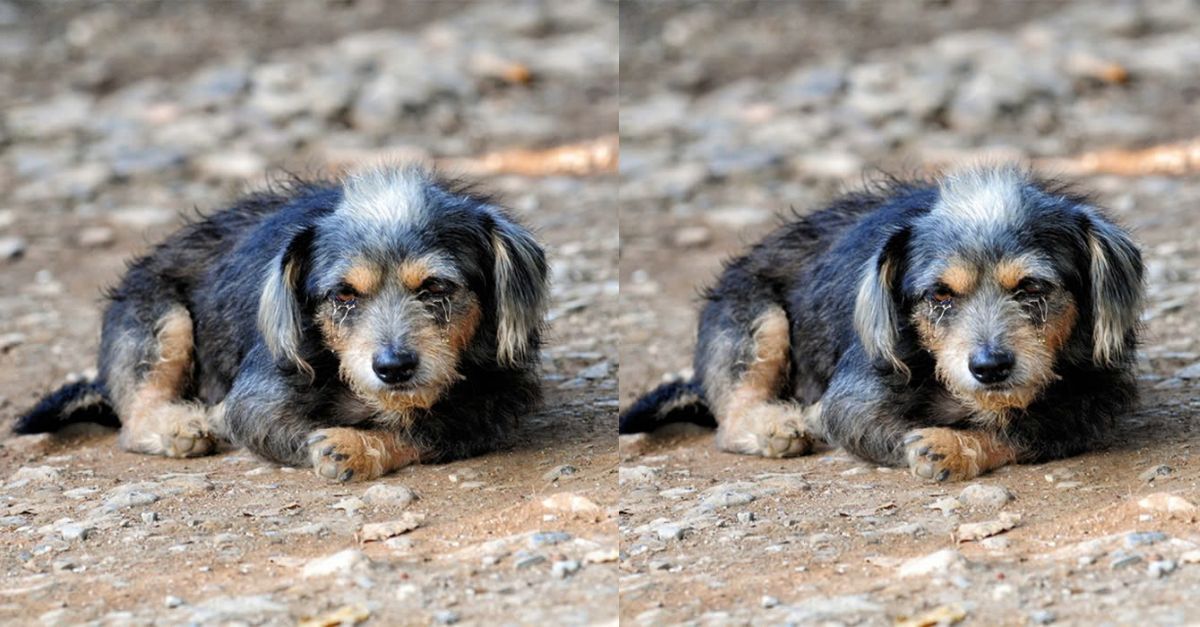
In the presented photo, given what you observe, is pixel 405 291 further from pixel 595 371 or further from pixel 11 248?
pixel 11 248

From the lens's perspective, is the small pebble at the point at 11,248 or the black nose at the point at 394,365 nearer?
the black nose at the point at 394,365

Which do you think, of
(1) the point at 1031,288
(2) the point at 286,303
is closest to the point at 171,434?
(2) the point at 286,303

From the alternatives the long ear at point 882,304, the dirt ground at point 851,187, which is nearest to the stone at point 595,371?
the dirt ground at point 851,187

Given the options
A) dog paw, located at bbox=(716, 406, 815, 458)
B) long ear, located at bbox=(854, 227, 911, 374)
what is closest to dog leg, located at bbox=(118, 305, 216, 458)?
dog paw, located at bbox=(716, 406, 815, 458)

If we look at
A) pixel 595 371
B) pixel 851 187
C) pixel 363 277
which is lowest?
pixel 595 371

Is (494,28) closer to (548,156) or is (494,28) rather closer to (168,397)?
(548,156)

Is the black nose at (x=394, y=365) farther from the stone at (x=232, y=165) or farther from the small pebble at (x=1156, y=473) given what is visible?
the stone at (x=232, y=165)
